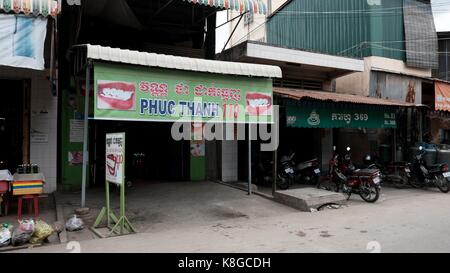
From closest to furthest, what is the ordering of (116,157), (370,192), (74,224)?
(74,224), (116,157), (370,192)

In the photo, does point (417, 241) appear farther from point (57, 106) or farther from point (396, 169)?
point (57, 106)

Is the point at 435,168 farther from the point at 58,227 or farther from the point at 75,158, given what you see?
the point at 58,227

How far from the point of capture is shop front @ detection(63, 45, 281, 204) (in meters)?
7.86

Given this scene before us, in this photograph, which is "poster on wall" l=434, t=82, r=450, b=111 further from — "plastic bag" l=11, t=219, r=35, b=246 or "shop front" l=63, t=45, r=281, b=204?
Answer: "plastic bag" l=11, t=219, r=35, b=246

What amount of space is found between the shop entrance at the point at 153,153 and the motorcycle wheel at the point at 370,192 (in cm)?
548

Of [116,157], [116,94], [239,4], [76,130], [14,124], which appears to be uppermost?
[239,4]

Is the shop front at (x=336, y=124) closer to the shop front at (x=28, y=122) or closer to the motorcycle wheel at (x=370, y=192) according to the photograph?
the motorcycle wheel at (x=370, y=192)

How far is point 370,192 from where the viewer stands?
1055 centimetres

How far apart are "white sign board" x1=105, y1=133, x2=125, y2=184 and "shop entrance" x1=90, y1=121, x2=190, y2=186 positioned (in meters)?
4.72

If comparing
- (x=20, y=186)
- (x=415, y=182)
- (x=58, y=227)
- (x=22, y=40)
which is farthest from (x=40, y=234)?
(x=415, y=182)

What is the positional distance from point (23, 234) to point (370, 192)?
8227mm

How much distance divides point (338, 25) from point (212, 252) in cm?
1364

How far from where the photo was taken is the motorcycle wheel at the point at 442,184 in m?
12.4

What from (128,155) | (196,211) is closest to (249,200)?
(196,211)
